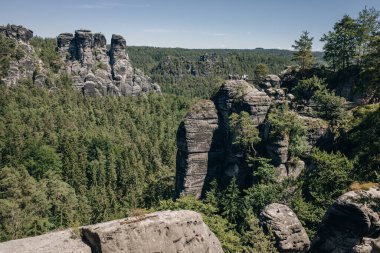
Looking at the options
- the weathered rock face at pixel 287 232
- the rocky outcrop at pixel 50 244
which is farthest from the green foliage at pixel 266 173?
the rocky outcrop at pixel 50 244

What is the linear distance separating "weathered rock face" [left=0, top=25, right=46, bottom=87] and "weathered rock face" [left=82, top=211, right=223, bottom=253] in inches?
5315

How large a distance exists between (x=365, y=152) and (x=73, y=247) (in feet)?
64.5

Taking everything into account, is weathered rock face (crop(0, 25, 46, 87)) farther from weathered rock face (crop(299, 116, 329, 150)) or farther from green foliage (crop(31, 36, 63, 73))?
weathered rock face (crop(299, 116, 329, 150))

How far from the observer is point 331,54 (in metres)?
61.1

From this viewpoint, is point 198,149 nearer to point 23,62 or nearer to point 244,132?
point 244,132

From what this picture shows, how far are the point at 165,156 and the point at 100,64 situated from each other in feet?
294

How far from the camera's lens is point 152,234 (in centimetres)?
1555

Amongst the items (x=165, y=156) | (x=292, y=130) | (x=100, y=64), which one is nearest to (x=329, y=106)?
(x=292, y=130)

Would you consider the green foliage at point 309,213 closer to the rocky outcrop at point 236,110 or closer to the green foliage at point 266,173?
the green foliage at point 266,173

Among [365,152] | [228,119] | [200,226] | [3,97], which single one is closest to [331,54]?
[228,119]

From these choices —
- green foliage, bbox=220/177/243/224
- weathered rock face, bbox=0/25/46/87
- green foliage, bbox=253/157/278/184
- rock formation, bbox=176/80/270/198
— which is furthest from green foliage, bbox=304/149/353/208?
weathered rock face, bbox=0/25/46/87

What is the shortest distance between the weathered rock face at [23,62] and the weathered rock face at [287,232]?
132 metres

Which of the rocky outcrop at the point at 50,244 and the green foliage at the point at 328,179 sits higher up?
the rocky outcrop at the point at 50,244

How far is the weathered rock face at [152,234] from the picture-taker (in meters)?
14.9
